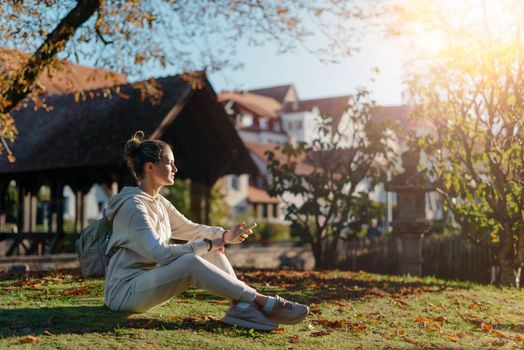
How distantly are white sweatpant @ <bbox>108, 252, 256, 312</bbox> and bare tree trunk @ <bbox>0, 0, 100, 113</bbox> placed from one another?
632 cm

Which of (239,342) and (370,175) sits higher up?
(370,175)

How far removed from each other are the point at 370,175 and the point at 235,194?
40.9 metres

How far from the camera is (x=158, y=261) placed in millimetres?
5250

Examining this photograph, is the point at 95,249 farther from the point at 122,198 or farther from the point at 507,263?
the point at 507,263

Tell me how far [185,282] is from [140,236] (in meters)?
0.51

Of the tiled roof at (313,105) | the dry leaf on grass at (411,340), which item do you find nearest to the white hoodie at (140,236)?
the dry leaf on grass at (411,340)

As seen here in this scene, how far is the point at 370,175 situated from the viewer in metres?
16.1

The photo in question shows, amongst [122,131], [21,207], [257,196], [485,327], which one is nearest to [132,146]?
[485,327]

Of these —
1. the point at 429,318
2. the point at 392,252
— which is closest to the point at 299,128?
the point at 392,252

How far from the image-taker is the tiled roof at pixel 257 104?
73.8m

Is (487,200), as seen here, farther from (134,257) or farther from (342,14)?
(134,257)

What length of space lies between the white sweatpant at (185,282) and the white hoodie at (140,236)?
8 cm

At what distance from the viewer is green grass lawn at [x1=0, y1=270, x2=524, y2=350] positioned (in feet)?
17.1

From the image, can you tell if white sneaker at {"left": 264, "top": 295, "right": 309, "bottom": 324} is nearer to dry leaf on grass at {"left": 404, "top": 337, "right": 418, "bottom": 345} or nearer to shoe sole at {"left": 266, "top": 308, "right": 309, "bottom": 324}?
shoe sole at {"left": 266, "top": 308, "right": 309, "bottom": 324}
